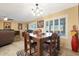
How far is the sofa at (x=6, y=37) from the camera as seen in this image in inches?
69.4

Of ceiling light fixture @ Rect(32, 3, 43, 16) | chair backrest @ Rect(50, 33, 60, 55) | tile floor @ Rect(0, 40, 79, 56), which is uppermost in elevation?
ceiling light fixture @ Rect(32, 3, 43, 16)

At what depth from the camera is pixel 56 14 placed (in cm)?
170

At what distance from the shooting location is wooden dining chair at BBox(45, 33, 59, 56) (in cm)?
171

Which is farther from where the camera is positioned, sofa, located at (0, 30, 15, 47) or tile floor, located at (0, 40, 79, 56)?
sofa, located at (0, 30, 15, 47)

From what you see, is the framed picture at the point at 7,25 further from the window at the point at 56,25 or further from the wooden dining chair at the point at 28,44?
the window at the point at 56,25

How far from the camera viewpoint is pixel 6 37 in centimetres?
184

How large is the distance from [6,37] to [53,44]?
0.85m

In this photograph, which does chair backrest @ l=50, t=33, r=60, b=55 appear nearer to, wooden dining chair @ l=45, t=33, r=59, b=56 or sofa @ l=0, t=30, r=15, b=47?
wooden dining chair @ l=45, t=33, r=59, b=56

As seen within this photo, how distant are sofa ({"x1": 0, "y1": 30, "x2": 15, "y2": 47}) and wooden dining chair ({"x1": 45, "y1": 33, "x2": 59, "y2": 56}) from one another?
626mm

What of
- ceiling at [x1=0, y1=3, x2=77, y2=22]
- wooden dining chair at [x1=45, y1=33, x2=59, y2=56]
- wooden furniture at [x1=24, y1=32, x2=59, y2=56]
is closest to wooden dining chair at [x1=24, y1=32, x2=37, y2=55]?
wooden furniture at [x1=24, y1=32, x2=59, y2=56]

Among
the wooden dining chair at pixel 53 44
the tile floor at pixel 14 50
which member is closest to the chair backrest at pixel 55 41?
the wooden dining chair at pixel 53 44

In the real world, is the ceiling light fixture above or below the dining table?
above

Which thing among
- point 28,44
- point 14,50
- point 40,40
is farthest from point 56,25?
point 14,50

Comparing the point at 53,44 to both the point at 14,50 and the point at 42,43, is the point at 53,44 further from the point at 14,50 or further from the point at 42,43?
the point at 14,50
